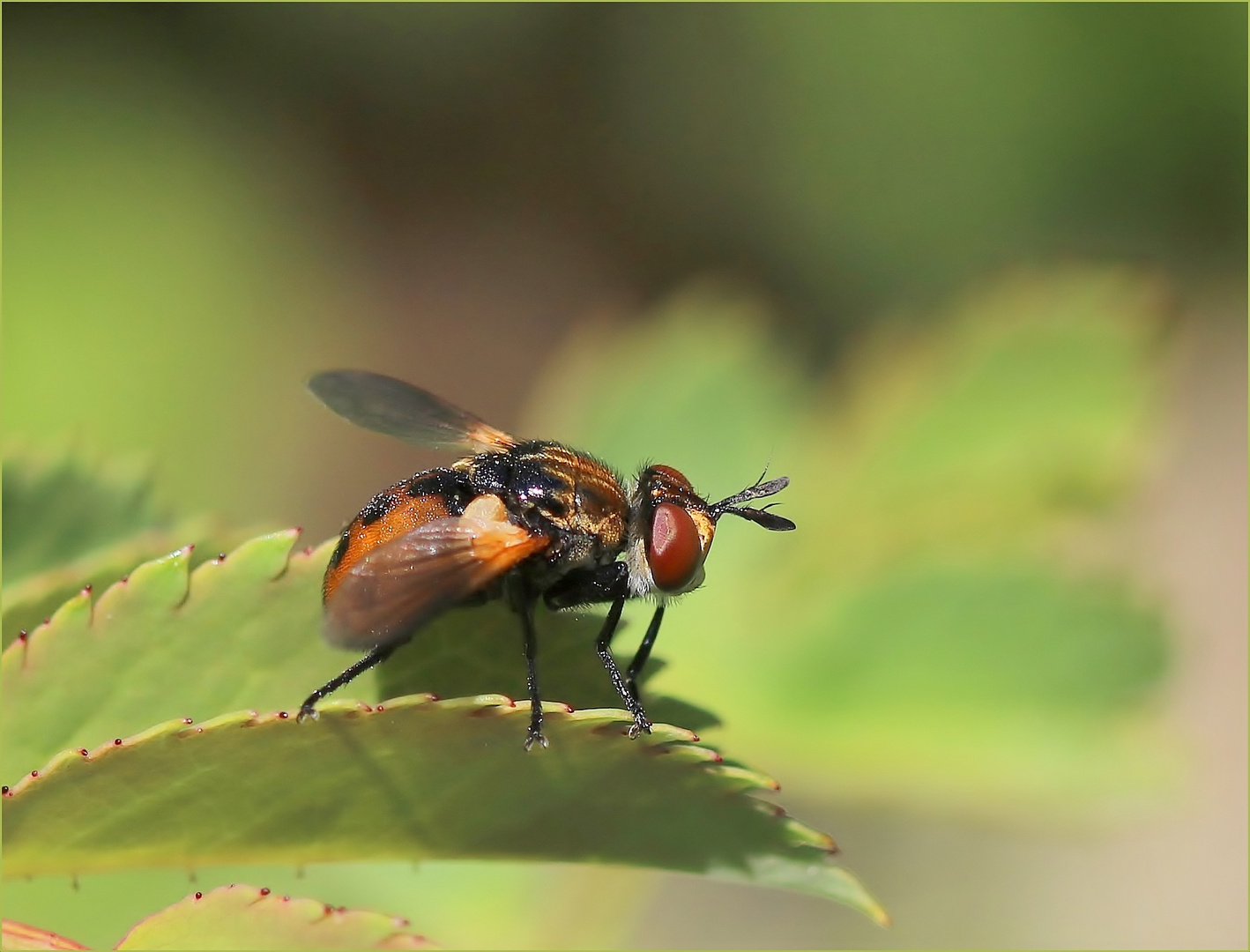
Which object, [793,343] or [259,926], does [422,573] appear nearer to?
[259,926]

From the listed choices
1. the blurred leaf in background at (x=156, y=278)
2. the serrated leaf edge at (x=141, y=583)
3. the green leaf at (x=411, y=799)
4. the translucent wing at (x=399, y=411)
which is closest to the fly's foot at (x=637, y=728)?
the green leaf at (x=411, y=799)

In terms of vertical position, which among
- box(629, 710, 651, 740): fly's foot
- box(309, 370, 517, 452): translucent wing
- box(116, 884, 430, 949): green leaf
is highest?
box(309, 370, 517, 452): translucent wing

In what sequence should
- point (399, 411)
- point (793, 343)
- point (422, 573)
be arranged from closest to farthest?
point (422, 573), point (399, 411), point (793, 343)

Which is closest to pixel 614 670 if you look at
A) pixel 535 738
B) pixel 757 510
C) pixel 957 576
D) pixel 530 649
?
pixel 530 649

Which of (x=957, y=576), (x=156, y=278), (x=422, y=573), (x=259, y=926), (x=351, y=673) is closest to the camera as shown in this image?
(x=259, y=926)

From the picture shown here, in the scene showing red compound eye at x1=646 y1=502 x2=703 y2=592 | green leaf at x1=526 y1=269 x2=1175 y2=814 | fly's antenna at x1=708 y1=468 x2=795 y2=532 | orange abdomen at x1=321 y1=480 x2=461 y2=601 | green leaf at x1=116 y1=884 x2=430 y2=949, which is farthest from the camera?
green leaf at x1=526 y1=269 x2=1175 y2=814

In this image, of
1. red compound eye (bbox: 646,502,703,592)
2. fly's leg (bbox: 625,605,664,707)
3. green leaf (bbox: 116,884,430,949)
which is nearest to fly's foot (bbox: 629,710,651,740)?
fly's leg (bbox: 625,605,664,707)

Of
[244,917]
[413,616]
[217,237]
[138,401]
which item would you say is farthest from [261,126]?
[244,917]

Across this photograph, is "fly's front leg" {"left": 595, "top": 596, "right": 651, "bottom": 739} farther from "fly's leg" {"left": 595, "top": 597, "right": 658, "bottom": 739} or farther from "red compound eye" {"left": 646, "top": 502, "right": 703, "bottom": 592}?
"red compound eye" {"left": 646, "top": 502, "right": 703, "bottom": 592}
